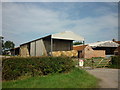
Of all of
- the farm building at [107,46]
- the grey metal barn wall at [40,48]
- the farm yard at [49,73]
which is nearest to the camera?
the farm yard at [49,73]

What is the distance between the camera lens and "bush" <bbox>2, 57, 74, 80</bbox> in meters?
7.97

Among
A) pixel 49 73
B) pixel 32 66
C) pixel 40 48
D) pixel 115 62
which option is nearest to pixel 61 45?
pixel 40 48

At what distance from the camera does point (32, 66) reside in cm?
A: 849

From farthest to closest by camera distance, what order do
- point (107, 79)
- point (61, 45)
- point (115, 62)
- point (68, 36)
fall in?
point (61, 45) → point (68, 36) → point (115, 62) → point (107, 79)

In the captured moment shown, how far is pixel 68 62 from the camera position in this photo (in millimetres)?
9914

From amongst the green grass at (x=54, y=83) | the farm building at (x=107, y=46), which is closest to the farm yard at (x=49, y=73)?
the green grass at (x=54, y=83)

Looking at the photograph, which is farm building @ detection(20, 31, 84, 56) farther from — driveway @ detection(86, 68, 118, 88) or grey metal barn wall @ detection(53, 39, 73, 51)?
driveway @ detection(86, 68, 118, 88)

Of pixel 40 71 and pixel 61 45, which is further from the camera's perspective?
pixel 61 45

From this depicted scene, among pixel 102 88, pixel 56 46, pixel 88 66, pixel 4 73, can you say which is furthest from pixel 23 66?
pixel 56 46

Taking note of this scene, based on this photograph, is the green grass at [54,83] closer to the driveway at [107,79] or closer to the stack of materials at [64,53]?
the driveway at [107,79]

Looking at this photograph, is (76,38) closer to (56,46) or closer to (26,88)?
(56,46)

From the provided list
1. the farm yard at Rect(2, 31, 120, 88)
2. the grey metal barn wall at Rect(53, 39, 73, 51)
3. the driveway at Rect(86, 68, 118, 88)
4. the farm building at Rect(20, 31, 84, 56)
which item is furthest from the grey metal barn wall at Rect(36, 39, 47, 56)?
the driveway at Rect(86, 68, 118, 88)

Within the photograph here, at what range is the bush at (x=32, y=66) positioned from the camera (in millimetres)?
7969

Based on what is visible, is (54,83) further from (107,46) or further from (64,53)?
(107,46)
